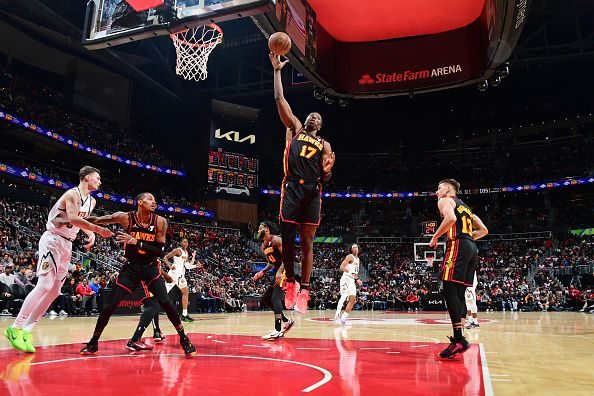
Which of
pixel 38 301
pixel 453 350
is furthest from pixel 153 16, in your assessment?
pixel 453 350

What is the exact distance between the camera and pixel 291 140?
4914 millimetres

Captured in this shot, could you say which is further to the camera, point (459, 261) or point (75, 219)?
point (459, 261)

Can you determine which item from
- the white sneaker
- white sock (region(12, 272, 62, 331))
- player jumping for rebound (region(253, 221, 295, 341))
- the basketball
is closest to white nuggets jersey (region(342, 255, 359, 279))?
player jumping for rebound (region(253, 221, 295, 341))

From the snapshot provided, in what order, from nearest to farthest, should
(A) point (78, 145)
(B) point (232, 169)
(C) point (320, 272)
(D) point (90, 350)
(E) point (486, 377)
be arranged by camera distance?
(E) point (486, 377), (D) point (90, 350), (A) point (78, 145), (C) point (320, 272), (B) point (232, 169)

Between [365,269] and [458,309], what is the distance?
2898 cm

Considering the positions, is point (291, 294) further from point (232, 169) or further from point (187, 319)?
point (232, 169)

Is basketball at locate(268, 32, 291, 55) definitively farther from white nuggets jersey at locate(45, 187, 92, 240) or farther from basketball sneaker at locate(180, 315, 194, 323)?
basketball sneaker at locate(180, 315, 194, 323)

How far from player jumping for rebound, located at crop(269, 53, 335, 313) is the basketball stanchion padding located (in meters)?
4.35

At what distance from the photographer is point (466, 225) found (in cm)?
590

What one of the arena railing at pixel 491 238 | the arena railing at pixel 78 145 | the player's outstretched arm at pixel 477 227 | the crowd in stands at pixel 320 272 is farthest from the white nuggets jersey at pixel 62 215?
the arena railing at pixel 491 238

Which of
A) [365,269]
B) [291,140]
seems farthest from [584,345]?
[365,269]

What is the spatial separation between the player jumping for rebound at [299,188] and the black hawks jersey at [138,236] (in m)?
1.71

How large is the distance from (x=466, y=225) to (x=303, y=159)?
96.0 inches

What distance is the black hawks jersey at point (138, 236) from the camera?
5.47m
